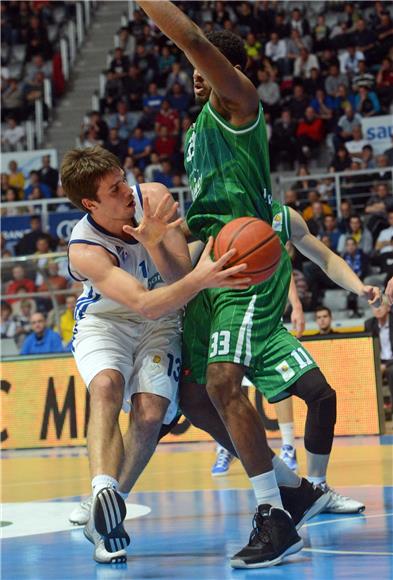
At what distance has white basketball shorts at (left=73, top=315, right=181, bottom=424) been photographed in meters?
5.44

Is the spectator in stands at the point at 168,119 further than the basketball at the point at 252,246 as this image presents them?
Yes

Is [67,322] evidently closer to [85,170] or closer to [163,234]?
[85,170]

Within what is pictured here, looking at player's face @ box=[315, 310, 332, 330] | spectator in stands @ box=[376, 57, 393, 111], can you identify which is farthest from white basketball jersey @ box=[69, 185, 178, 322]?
spectator in stands @ box=[376, 57, 393, 111]

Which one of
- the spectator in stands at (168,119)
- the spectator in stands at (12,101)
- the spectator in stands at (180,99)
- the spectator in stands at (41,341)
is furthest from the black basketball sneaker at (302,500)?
the spectator in stands at (12,101)

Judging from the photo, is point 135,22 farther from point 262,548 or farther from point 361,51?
point 262,548

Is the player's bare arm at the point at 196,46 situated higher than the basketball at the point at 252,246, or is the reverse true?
the player's bare arm at the point at 196,46

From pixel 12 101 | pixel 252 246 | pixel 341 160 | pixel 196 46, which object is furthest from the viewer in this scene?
pixel 12 101

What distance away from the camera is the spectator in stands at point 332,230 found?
15269mm

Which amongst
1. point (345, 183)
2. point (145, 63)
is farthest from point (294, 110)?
point (145, 63)

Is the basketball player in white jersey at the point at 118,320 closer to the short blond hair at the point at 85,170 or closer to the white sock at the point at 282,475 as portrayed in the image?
the short blond hair at the point at 85,170

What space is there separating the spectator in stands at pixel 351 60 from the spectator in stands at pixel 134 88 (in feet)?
13.3

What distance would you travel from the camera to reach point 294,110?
18797 millimetres

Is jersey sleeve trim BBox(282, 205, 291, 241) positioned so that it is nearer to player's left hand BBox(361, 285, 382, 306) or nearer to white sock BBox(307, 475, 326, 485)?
player's left hand BBox(361, 285, 382, 306)

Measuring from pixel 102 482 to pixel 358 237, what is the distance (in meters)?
10.7
